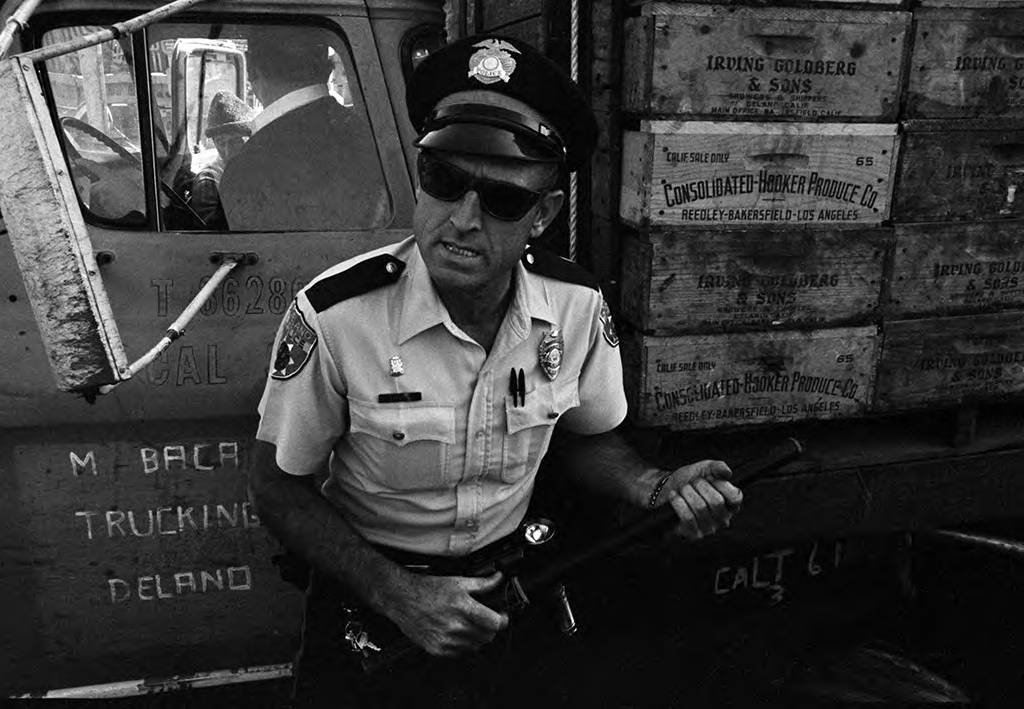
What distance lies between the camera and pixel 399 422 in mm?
1708

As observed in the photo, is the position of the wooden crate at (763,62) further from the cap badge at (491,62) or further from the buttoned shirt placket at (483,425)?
the buttoned shirt placket at (483,425)

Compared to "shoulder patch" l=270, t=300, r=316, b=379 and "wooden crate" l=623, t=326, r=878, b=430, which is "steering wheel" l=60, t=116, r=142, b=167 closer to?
"shoulder patch" l=270, t=300, r=316, b=379

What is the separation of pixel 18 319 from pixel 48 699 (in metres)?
1.12

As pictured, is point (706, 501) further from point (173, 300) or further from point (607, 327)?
point (173, 300)

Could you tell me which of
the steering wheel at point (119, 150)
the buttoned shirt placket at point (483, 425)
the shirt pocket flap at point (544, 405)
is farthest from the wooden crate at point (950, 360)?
the steering wheel at point (119, 150)

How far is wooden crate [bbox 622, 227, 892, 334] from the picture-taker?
6.89 ft

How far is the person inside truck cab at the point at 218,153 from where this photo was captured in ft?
7.48

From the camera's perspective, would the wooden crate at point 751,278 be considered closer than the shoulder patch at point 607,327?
No

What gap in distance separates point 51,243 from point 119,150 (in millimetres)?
776

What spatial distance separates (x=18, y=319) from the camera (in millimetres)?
2146

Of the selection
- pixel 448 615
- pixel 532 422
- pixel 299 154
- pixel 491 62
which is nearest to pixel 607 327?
pixel 532 422

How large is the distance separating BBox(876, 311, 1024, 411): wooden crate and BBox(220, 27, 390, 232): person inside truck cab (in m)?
1.45

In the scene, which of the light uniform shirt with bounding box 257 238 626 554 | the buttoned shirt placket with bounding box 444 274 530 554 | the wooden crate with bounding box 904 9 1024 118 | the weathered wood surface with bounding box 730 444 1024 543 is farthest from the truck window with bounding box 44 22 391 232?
the wooden crate with bounding box 904 9 1024 118

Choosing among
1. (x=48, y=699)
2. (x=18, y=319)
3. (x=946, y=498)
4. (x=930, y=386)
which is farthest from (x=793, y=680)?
(x=18, y=319)
